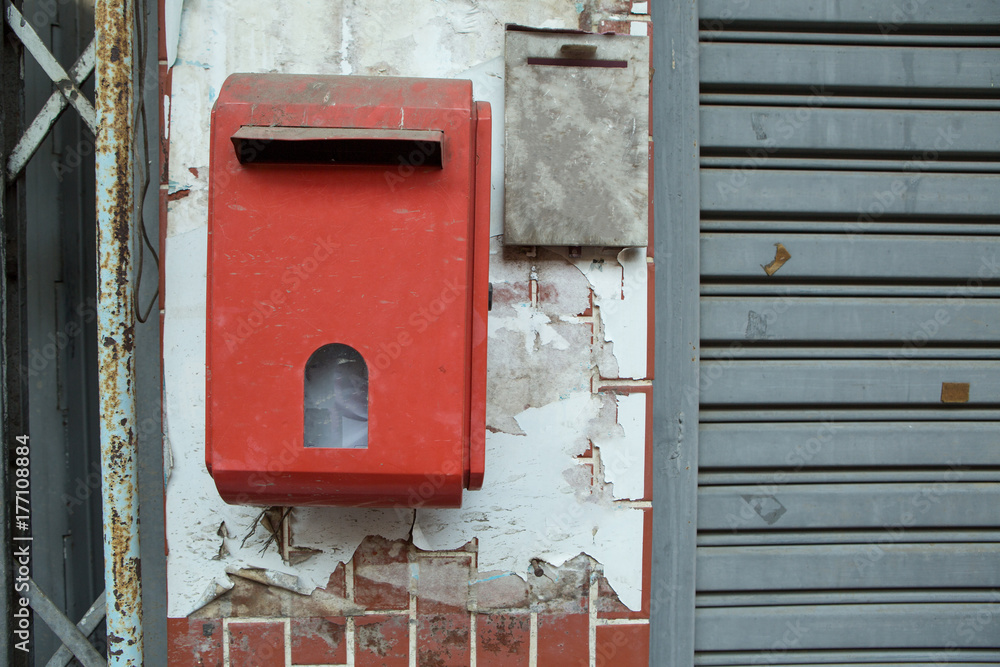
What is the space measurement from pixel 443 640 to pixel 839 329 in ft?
4.72

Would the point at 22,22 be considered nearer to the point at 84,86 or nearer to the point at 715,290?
the point at 84,86

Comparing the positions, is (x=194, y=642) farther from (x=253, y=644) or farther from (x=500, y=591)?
(x=500, y=591)

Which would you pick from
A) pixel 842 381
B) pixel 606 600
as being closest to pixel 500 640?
pixel 606 600

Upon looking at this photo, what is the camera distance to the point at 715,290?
5.45ft

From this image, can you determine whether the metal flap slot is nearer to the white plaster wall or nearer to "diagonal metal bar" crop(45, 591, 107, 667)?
the white plaster wall

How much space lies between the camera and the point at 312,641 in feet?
4.92

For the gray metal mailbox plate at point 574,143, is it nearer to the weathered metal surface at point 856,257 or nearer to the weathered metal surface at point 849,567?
the weathered metal surface at point 856,257

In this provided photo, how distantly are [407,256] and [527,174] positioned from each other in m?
0.52

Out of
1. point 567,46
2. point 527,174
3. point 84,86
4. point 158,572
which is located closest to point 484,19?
point 567,46

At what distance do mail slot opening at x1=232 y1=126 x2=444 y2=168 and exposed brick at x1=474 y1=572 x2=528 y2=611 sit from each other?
1.09m

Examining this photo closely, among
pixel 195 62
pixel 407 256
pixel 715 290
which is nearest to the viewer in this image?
pixel 407 256

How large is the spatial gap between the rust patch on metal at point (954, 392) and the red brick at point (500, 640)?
1.41m

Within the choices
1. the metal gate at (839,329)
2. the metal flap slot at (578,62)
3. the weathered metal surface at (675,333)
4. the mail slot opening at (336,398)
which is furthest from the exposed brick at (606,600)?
the metal flap slot at (578,62)

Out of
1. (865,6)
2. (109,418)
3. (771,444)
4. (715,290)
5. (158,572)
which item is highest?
(865,6)
